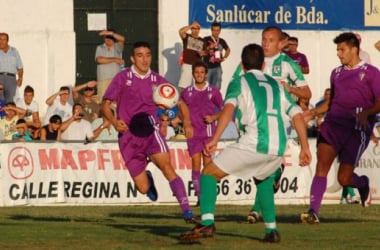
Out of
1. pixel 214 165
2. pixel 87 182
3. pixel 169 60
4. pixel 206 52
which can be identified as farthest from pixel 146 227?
pixel 169 60

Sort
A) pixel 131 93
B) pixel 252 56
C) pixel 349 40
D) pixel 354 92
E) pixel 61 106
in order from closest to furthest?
pixel 252 56 < pixel 349 40 < pixel 354 92 < pixel 131 93 < pixel 61 106

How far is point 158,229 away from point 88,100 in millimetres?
11938

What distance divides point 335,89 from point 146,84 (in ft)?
8.24

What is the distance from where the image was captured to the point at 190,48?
91.1ft

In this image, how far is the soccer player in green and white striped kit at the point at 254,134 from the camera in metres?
13.9

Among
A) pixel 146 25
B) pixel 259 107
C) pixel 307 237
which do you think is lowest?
pixel 307 237

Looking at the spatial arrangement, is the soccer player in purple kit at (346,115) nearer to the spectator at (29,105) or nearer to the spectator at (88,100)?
the spectator at (88,100)

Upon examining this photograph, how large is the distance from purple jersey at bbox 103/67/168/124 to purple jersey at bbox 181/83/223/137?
4835 mm

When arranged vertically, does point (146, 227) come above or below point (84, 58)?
below

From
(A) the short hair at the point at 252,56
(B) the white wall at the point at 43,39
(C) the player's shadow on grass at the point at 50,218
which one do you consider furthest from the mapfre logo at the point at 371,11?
(A) the short hair at the point at 252,56

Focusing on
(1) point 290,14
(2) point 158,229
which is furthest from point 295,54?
(2) point 158,229

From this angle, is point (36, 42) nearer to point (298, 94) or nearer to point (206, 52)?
point (206, 52)

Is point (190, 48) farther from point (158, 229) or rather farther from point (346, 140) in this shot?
point (158, 229)

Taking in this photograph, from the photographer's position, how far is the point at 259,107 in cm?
1389
